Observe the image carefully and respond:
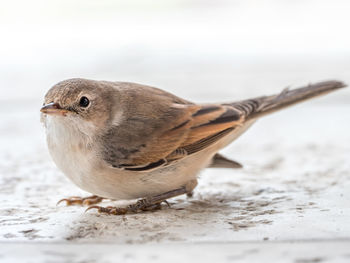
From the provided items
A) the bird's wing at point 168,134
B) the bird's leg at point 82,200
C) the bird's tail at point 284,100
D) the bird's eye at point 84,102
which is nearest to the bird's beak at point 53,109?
the bird's eye at point 84,102

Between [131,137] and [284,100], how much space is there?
1.23m

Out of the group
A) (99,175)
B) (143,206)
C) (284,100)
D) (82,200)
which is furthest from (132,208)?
(284,100)

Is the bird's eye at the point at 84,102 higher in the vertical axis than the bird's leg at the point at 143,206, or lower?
higher

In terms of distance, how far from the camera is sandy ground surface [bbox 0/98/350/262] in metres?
2.23

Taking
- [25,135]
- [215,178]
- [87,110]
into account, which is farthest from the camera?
[25,135]

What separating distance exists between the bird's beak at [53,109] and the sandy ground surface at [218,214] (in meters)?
0.55

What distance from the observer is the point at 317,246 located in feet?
7.33

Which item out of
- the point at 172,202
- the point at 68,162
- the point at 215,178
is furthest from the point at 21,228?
the point at 215,178

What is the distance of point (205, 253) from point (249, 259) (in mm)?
185

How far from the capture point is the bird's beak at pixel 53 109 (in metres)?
3.04

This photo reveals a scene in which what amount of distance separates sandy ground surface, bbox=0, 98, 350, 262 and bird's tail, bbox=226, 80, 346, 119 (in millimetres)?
495

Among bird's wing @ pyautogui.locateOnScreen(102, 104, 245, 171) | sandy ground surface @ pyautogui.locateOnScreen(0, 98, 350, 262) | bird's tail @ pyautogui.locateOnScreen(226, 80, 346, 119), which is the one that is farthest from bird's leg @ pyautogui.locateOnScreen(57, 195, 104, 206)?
bird's tail @ pyautogui.locateOnScreen(226, 80, 346, 119)

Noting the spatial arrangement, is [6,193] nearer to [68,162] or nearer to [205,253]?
[68,162]

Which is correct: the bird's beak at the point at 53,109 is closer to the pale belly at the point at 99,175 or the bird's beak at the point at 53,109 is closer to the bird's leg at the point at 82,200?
the pale belly at the point at 99,175
